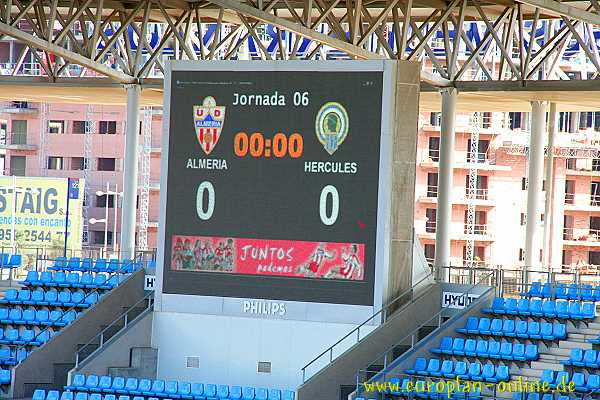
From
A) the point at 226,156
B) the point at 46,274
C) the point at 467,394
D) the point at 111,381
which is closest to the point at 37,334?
the point at 46,274

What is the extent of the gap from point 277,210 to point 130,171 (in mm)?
10476

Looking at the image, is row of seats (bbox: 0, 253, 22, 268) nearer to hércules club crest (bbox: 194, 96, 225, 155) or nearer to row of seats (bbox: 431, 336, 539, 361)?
hércules club crest (bbox: 194, 96, 225, 155)

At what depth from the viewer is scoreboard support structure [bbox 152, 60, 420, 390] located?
2478 cm

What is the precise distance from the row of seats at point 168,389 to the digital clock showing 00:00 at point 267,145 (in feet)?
14.6

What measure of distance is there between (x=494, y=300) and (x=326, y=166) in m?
4.76

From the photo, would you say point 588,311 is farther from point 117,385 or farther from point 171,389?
point 117,385

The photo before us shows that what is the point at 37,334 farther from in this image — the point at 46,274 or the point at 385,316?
the point at 385,316

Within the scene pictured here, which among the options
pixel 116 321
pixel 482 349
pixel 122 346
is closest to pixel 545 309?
pixel 482 349

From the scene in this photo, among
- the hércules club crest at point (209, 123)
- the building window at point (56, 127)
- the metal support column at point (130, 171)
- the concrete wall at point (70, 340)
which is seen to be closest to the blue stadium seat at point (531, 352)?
the hércules club crest at point (209, 123)

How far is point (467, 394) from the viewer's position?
23344 mm

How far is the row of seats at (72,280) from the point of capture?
30.1m

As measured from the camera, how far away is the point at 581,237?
63.2m

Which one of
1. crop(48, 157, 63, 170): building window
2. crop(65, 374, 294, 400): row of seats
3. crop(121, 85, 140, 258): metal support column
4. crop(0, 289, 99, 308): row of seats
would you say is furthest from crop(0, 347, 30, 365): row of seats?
crop(48, 157, 63, 170): building window

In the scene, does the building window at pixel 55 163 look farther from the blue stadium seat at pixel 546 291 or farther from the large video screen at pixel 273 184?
the blue stadium seat at pixel 546 291
